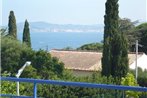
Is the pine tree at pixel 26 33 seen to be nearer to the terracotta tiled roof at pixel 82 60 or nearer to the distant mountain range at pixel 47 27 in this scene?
the distant mountain range at pixel 47 27

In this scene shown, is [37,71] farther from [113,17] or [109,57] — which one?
[113,17]

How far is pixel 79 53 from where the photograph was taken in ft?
99.9

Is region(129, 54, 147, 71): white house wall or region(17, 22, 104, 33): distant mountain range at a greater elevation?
region(17, 22, 104, 33): distant mountain range

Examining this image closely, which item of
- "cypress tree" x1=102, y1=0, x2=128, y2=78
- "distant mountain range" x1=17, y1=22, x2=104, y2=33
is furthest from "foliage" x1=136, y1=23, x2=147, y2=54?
"cypress tree" x1=102, y1=0, x2=128, y2=78

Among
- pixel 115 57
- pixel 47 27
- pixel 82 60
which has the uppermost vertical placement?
pixel 47 27

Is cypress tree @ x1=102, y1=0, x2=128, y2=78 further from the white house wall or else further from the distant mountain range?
the white house wall

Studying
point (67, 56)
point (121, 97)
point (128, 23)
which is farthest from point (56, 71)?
point (128, 23)

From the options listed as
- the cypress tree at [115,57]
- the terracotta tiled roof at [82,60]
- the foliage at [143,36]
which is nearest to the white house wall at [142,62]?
the terracotta tiled roof at [82,60]

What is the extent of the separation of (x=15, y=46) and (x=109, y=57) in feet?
18.6

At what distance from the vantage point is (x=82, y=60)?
28.7 metres

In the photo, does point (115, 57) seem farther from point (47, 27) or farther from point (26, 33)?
point (47, 27)

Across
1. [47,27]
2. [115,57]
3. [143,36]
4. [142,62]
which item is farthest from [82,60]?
[47,27]

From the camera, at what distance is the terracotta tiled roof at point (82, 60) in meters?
27.1

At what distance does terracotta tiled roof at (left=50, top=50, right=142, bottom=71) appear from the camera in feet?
88.8
